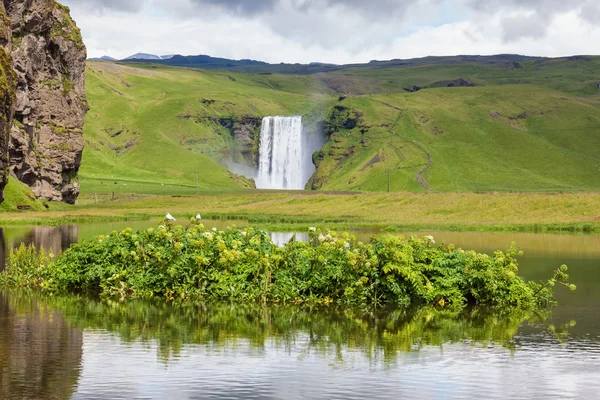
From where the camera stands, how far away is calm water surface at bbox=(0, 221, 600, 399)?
73.2 feet

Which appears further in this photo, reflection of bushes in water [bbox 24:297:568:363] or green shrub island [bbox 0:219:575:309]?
green shrub island [bbox 0:219:575:309]

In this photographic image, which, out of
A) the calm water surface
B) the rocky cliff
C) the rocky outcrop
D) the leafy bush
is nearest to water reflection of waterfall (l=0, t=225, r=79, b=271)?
the leafy bush

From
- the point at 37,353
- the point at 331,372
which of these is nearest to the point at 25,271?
the point at 37,353

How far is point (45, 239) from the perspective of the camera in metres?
67.9

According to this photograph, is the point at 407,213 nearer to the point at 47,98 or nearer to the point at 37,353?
the point at 47,98

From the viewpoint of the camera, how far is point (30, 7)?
456 ft

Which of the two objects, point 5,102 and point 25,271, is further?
point 5,102

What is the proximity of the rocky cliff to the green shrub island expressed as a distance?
94972mm

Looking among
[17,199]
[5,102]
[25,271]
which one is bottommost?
[25,271]

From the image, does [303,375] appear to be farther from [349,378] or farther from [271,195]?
[271,195]

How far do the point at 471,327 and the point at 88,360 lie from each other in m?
12.9

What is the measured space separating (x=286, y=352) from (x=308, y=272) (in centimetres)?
1011

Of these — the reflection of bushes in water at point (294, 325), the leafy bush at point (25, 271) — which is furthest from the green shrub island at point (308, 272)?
the leafy bush at point (25, 271)

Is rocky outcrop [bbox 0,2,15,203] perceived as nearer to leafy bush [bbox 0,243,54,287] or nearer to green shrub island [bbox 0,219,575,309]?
leafy bush [bbox 0,243,54,287]
